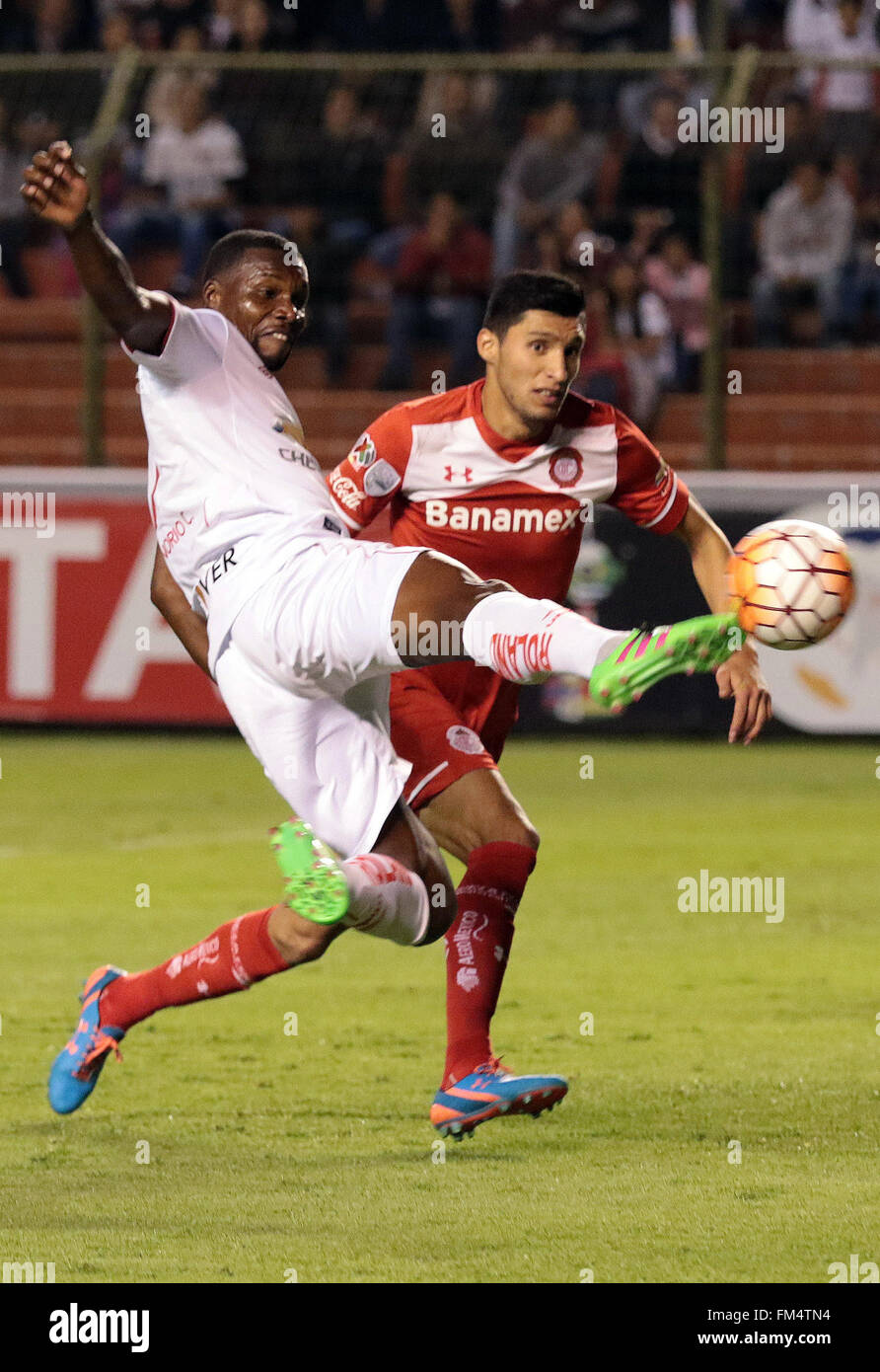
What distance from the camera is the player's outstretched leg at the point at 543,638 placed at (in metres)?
4.22

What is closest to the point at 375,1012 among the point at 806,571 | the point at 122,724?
the point at 806,571

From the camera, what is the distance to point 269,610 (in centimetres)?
479

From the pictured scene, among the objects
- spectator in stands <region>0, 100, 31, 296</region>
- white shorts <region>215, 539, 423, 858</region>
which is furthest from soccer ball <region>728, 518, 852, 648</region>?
spectator in stands <region>0, 100, 31, 296</region>

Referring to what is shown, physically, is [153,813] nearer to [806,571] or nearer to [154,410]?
[154,410]

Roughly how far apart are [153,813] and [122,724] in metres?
2.60

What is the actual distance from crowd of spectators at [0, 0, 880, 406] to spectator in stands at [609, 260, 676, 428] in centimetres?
1

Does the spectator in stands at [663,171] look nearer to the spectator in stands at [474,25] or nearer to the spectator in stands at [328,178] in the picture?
the spectator in stands at [328,178]

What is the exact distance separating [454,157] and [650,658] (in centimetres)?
1048

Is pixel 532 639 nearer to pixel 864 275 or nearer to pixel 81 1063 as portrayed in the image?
pixel 81 1063

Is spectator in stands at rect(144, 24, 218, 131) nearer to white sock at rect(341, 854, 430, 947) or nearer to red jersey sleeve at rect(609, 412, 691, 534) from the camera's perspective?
red jersey sleeve at rect(609, 412, 691, 534)

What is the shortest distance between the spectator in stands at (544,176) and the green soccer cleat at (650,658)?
9738 millimetres

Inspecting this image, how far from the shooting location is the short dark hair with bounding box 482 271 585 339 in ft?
17.9

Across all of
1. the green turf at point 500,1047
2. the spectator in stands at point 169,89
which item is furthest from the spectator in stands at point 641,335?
the green turf at point 500,1047

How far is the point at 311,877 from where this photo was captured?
475cm
